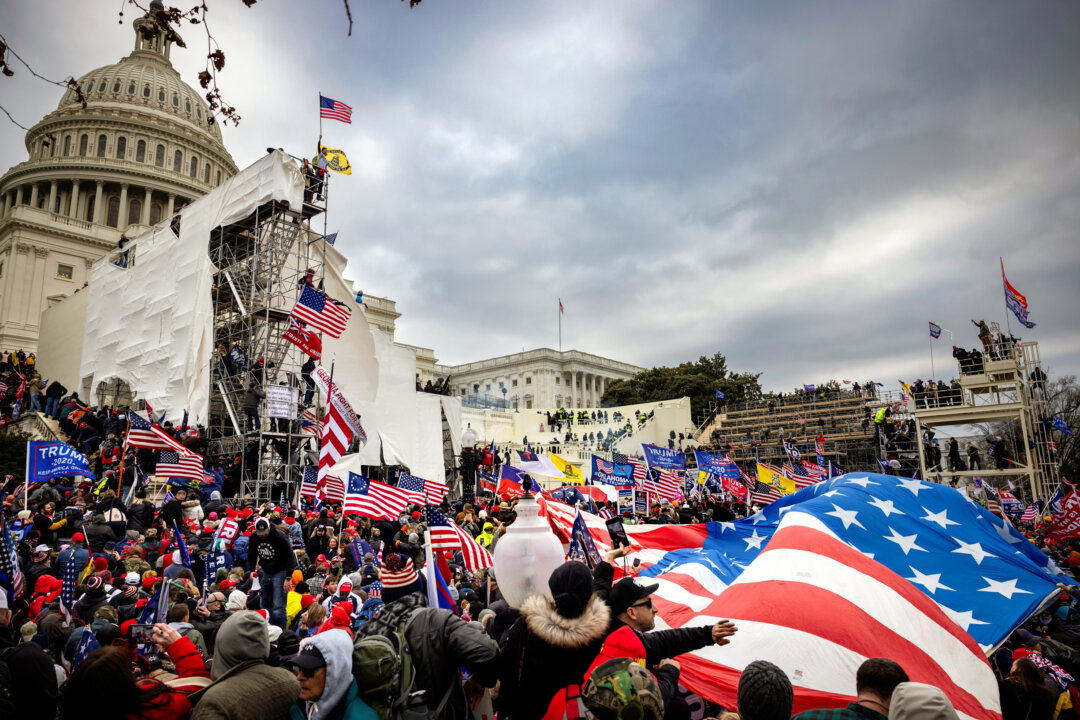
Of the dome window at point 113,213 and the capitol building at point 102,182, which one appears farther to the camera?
the dome window at point 113,213

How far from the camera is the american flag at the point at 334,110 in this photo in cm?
2295

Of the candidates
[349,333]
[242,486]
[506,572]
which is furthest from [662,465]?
[506,572]

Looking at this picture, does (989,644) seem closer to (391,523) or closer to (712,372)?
(391,523)

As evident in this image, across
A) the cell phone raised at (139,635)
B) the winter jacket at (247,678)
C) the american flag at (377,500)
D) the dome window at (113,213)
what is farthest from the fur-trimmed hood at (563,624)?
the dome window at (113,213)

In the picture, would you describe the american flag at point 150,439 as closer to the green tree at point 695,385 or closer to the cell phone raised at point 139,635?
the cell phone raised at point 139,635

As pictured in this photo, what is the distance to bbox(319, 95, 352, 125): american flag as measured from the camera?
22953 millimetres

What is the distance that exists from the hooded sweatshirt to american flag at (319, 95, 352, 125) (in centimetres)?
2296

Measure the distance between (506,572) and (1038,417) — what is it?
28.3m

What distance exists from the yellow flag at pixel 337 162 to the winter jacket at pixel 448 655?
25.2 meters

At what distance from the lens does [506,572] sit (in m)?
3.32

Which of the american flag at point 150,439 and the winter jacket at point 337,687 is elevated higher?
the american flag at point 150,439

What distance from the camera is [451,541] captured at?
6383mm

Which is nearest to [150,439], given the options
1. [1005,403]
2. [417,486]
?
[417,486]

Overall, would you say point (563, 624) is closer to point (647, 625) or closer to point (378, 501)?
point (647, 625)
